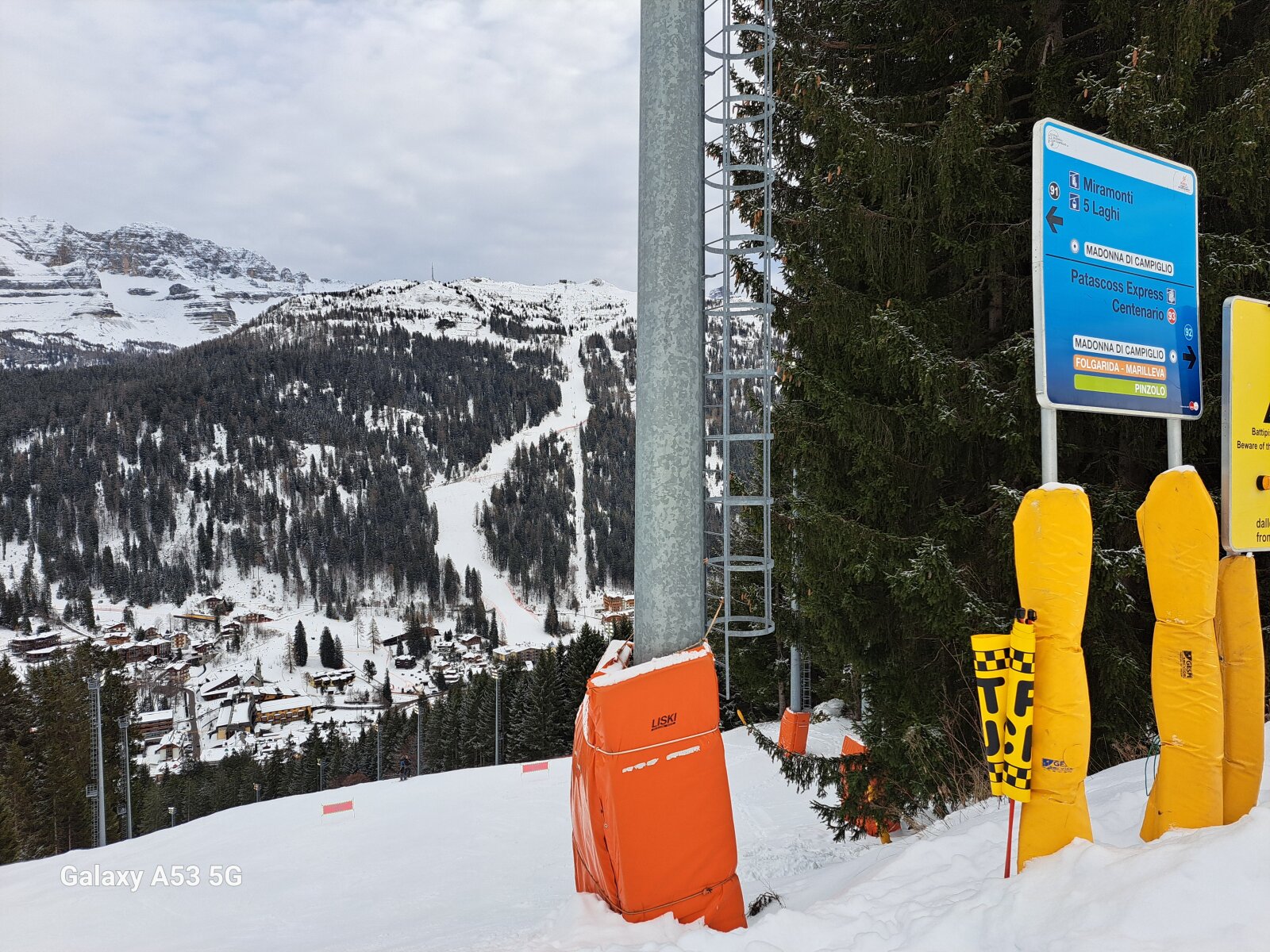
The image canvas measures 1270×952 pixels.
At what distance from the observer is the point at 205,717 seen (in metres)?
91.2

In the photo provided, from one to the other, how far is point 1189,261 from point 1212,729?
233 cm

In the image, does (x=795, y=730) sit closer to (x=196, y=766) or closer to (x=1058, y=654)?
(x=1058, y=654)

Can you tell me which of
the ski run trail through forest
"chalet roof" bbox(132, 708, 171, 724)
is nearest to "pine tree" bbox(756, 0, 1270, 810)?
"chalet roof" bbox(132, 708, 171, 724)

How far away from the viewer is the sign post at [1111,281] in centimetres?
343

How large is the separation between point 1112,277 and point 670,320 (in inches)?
85.7

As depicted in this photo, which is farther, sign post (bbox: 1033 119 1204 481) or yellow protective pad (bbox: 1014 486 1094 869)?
sign post (bbox: 1033 119 1204 481)

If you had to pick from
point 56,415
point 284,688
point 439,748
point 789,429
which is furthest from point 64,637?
point 789,429

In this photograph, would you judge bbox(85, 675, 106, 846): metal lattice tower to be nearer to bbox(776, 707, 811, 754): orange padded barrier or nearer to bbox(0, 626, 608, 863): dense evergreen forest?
bbox(0, 626, 608, 863): dense evergreen forest

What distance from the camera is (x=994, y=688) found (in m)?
3.19

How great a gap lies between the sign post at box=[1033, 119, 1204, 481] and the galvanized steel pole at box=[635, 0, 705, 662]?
1694 mm

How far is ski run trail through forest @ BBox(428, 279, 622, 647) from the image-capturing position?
129 meters

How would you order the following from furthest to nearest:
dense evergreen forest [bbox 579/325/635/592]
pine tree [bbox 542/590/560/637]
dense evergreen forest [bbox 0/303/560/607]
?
1. dense evergreen forest [bbox 579/325/635/592]
2. dense evergreen forest [bbox 0/303/560/607]
3. pine tree [bbox 542/590/560/637]

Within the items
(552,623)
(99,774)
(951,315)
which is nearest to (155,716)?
(552,623)

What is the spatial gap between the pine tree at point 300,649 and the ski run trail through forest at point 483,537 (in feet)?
94.0
